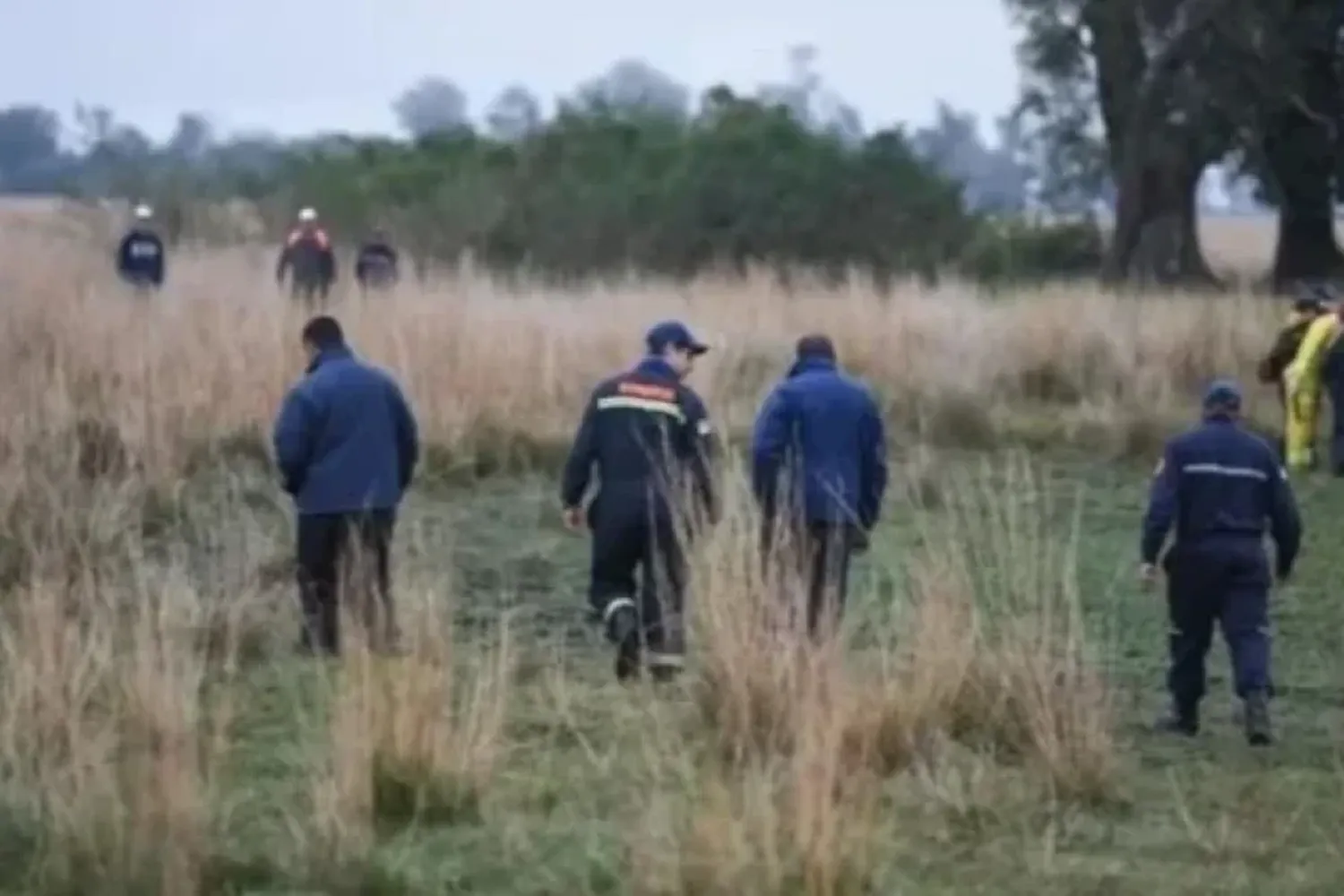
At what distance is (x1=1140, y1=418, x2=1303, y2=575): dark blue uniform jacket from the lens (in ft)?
35.3

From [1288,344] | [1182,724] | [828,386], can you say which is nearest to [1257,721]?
[1182,724]

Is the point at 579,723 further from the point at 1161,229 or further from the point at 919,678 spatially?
the point at 1161,229

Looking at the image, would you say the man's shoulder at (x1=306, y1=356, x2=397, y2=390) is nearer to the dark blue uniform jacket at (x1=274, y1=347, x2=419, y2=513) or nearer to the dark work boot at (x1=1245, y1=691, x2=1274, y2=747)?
the dark blue uniform jacket at (x1=274, y1=347, x2=419, y2=513)

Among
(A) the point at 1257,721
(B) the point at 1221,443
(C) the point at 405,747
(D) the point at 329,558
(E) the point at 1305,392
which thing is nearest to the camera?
(C) the point at 405,747

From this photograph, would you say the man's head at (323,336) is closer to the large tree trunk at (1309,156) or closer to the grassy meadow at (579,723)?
the grassy meadow at (579,723)

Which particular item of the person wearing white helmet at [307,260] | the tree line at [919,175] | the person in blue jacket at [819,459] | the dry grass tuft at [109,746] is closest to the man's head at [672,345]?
the person in blue jacket at [819,459]

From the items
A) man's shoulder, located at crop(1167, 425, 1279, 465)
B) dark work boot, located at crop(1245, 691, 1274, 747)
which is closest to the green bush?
man's shoulder, located at crop(1167, 425, 1279, 465)

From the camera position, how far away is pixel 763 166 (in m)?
42.7

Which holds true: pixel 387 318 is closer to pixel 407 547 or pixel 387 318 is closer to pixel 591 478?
pixel 407 547

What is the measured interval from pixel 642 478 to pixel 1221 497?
2.36 m

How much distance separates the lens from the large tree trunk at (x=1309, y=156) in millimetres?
37906

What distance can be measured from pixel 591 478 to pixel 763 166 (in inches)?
1222

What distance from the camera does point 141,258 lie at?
27.3m

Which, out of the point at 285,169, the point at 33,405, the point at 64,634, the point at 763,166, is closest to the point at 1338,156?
the point at 763,166
